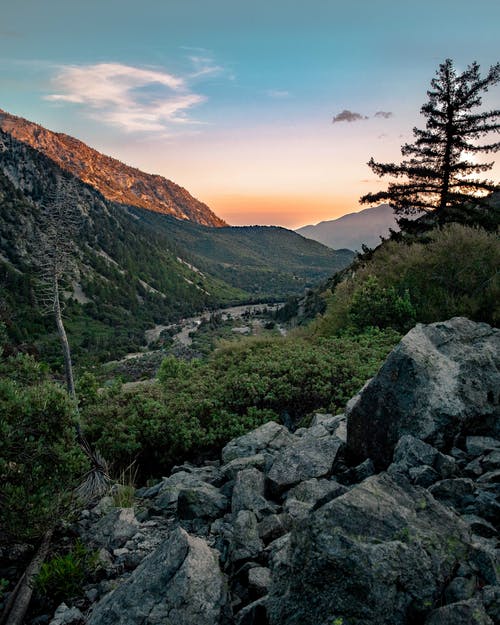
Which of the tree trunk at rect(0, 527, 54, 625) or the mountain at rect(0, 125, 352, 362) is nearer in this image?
the tree trunk at rect(0, 527, 54, 625)

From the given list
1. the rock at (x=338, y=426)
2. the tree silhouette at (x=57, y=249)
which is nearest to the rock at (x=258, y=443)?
the rock at (x=338, y=426)

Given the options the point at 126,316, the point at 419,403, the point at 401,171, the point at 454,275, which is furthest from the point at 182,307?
the point at 419,403

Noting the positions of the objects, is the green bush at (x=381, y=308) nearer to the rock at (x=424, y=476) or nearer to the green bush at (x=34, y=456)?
the rock at (x=424, y=476)

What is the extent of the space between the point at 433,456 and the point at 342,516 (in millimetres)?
2341

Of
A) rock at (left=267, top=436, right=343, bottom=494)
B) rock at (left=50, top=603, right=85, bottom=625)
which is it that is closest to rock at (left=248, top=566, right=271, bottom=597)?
rock at (left=267, top=436, right=343, bottom=494)

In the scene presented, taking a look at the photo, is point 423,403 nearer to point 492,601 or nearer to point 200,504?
point 492,601

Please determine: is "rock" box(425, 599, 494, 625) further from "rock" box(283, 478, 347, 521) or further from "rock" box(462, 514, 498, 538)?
"rock" box(283, 478, 347, 521)

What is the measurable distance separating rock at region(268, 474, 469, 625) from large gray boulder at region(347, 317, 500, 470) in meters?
2.45

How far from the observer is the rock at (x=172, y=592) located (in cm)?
432

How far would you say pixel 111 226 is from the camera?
655 ft

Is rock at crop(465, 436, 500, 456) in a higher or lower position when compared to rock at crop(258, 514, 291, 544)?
higher

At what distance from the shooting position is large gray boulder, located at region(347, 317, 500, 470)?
21.6ft

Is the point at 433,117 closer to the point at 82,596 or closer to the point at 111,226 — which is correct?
the point at 82,596

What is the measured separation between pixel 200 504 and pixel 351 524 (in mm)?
3728
